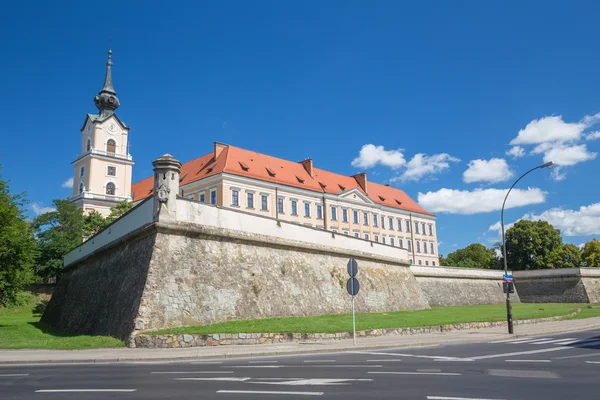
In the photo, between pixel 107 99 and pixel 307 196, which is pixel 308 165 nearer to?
pixel 307 196

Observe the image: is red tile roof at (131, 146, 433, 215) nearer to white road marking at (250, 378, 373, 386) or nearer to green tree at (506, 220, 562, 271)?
green tree at (506, 220, 562, 271)

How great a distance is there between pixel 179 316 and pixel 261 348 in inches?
189

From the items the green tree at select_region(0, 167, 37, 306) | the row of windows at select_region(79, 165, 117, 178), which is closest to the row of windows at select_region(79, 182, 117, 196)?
the row of windows at select_region(79, 165, 117, 178)

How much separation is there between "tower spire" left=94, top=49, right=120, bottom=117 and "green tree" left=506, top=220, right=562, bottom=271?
70766 mm

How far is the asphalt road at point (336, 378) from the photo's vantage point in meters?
7.73

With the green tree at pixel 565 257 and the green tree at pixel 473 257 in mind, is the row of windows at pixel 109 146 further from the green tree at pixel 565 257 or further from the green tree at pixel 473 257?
the green tree at pixel 565 257

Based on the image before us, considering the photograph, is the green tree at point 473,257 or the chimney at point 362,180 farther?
the green tree at point 473,257

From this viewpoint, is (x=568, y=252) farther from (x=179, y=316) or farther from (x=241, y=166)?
(x=179, y=316)

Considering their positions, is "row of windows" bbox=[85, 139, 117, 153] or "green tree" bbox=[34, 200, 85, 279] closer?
"green tree" bbox=[34, 200, 85, 279]

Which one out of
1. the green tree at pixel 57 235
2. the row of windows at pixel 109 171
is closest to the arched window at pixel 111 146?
the row of windows at pixel 109 171

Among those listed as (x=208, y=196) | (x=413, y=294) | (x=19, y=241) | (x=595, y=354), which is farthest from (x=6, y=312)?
(x=595, y=354)

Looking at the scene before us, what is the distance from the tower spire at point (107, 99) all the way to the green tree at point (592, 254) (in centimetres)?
8777

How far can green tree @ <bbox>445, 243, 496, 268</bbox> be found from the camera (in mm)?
95375

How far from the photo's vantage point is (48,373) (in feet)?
37.6
